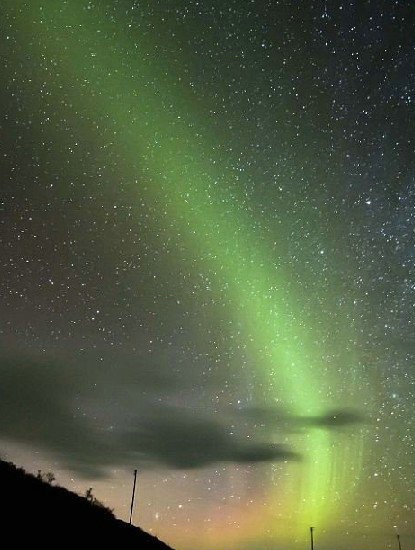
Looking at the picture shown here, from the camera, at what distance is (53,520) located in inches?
614

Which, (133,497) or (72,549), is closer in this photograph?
(72,549)

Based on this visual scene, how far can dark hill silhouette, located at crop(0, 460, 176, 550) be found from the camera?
13250 millimetres

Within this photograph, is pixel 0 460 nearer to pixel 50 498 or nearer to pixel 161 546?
pixel 50 498

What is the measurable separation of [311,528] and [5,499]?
178 feet

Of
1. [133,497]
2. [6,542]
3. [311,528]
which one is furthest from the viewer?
[311,528]

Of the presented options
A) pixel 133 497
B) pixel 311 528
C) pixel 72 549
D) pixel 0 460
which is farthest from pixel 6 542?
pixel 311 528

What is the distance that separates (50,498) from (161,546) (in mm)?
7387

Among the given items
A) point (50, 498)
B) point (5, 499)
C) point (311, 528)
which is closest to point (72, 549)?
point (5, 499)

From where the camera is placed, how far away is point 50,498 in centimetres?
1750

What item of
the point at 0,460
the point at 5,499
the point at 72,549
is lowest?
the point at 72,549

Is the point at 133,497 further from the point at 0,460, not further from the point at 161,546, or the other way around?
the point at 0,460

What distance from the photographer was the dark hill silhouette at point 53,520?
1325 centimetres

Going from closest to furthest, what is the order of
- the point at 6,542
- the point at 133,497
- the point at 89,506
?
1. the point at 6,542
2. the point at 89,506
3. the point at 133,497

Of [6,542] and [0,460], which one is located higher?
[0,460]
